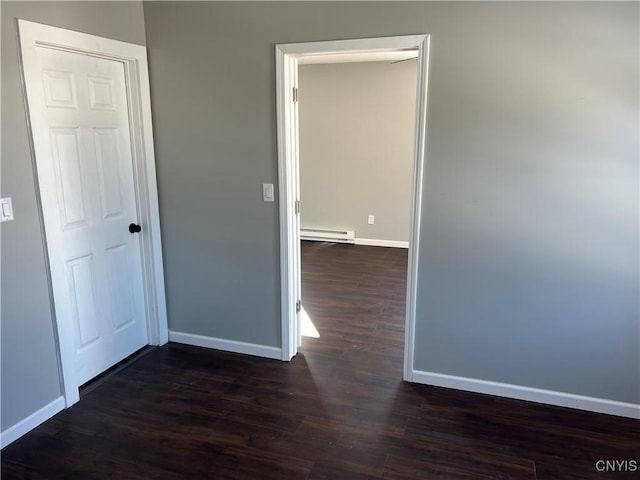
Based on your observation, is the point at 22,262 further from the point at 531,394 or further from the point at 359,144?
the point at 359,144

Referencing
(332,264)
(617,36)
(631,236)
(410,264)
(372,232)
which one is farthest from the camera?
(372,232)

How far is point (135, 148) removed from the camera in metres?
3.00

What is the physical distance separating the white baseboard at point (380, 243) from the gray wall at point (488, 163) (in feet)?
11.2

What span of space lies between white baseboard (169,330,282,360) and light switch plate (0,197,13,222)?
1.52 m

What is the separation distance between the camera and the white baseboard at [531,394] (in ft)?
8.24

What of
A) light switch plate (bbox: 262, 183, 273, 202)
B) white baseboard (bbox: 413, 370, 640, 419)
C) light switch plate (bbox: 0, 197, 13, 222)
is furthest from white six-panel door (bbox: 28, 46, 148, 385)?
white baseboard (bbox: 413, 370, 640, 419)

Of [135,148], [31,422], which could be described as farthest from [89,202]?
[31,422]

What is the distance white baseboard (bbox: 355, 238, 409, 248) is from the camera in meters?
6.20

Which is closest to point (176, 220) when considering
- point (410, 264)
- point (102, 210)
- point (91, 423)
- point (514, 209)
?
point (102, 210)

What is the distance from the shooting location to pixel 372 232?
635 centimetres

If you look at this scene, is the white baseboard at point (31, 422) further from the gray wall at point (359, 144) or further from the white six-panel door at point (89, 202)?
the gray wall at point (359, 144)

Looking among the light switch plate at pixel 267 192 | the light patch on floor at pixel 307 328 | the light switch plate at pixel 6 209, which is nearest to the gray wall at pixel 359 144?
the light patch on floor at pixel 307 328

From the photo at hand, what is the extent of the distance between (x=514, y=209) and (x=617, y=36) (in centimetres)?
92

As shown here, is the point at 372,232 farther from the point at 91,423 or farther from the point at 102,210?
the point at 91,423
